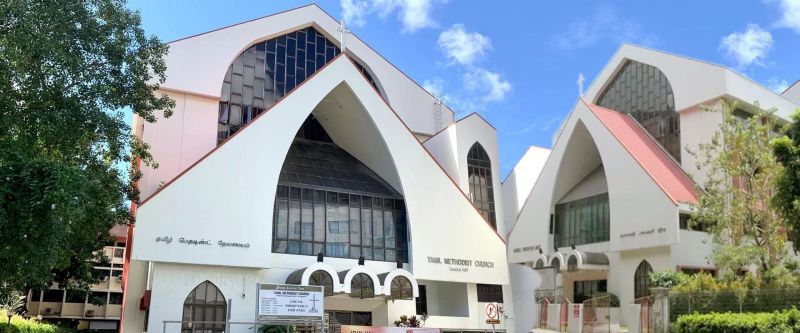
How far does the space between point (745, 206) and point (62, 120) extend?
22.1 meters

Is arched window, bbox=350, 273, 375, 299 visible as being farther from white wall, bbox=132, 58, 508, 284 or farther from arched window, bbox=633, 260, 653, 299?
arched window, bbox=633, 260, 653, 299

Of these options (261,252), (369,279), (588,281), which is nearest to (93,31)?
(261,252)

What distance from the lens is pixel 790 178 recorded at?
1864 cm

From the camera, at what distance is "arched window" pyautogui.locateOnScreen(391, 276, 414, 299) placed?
30219mm

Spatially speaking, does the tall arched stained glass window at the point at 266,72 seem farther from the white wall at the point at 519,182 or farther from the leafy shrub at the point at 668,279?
the leafy shrub at the point at 668,279

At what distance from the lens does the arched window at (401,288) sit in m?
30.2

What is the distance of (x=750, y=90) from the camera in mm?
32094

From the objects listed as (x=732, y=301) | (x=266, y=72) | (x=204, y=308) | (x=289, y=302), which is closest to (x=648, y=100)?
(x=732, y=301)

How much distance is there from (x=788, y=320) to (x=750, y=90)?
62.6ft

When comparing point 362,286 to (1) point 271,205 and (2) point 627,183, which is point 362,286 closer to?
(1) point 271,205

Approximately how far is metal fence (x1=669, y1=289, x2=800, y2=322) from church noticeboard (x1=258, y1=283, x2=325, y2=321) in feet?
35.0

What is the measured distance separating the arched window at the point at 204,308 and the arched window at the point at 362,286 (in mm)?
5458

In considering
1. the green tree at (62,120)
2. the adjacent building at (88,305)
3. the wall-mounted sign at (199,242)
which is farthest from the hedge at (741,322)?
the adjacent building at (88,305)

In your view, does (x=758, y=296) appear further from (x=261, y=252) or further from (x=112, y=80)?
(x=112, y=80)
